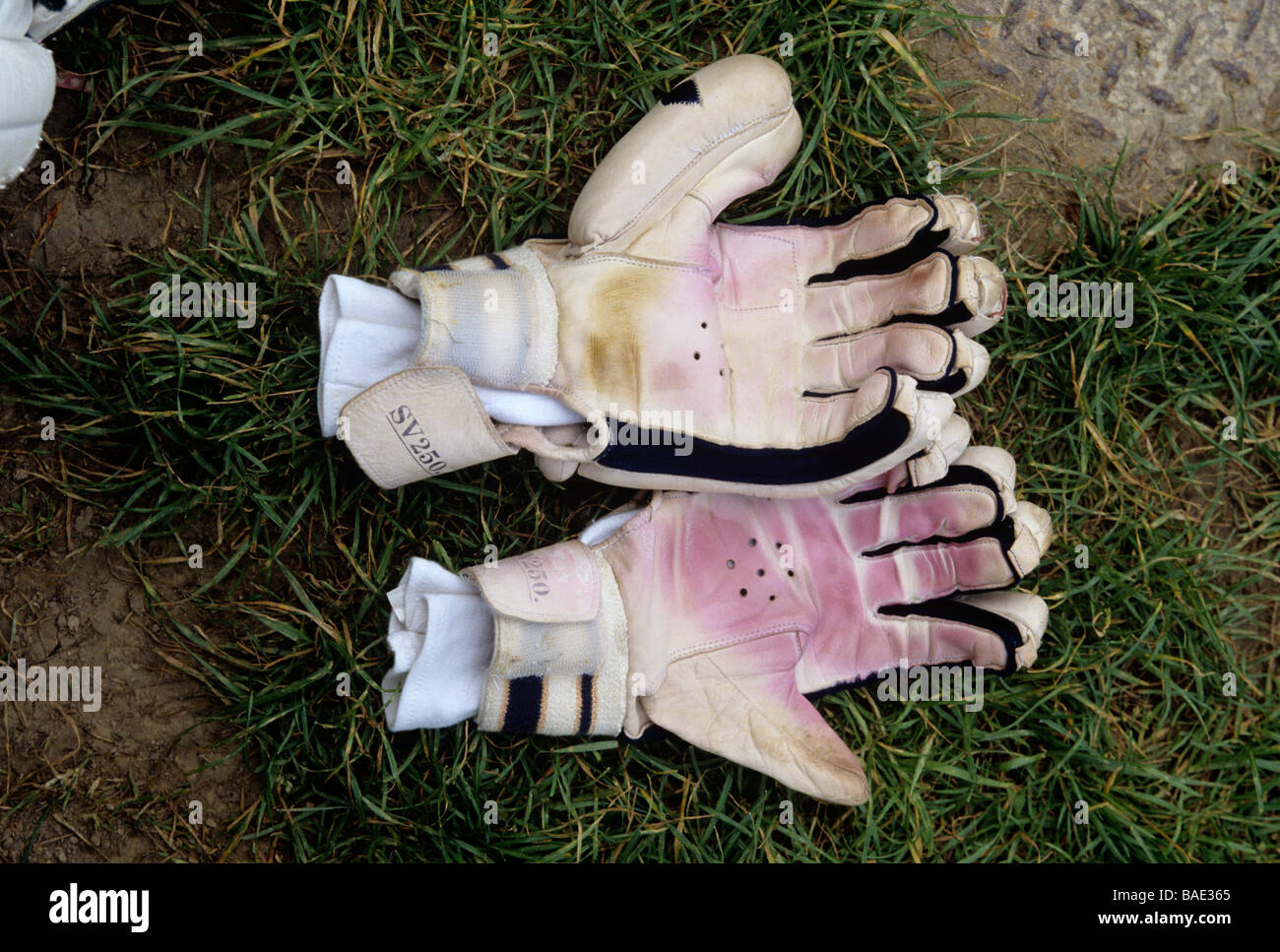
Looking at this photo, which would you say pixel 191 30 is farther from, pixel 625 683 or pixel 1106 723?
pixel 1106 723

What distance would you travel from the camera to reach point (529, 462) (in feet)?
7.79

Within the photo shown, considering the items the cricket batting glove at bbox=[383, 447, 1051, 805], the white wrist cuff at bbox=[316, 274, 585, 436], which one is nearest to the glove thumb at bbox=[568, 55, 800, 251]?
the white wrist cuff at bbox=[316, 274, 585, 436]

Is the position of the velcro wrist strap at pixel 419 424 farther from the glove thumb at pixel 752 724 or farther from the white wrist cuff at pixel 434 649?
the glove thumb at pixel 752 724

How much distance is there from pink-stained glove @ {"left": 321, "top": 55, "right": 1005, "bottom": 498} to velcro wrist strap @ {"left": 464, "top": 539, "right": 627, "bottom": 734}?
23 cm

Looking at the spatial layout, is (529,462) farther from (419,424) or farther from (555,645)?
(555,645)

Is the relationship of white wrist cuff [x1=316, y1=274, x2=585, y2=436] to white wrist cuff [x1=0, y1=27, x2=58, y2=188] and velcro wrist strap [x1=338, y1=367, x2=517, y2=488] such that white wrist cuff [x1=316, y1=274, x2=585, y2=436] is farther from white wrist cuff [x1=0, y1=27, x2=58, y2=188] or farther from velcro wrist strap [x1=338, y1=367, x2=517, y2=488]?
white wrist cuff [x1=0, y1=27, x2=58, y2=188]

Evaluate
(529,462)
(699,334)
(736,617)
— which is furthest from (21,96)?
(736,617)

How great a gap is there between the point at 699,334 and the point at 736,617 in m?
0.68

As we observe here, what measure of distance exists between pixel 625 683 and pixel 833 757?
53 cm

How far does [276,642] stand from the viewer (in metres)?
2.31

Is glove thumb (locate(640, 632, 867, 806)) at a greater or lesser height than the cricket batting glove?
lesser

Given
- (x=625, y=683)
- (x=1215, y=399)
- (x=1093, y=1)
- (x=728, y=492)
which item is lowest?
(x=625, y=683)

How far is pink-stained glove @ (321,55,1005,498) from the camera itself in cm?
206

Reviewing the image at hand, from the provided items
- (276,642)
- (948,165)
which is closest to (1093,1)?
(948,165)
